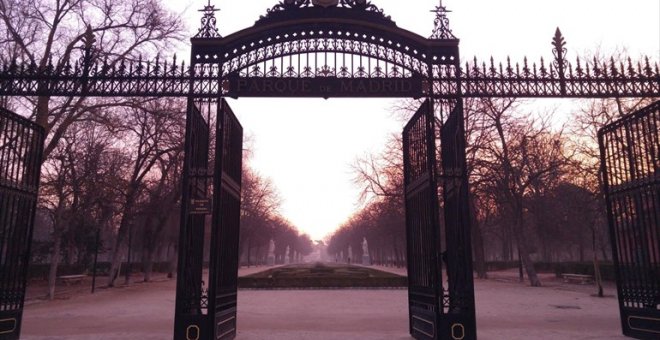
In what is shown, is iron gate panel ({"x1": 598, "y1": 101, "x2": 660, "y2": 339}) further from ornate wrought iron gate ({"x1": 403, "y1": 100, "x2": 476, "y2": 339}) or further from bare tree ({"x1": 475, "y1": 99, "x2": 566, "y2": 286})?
bare tree ({"x1": 475, "y1": 99, "x2": 566, "y2": 286})

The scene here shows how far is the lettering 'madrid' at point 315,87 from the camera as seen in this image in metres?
9.69

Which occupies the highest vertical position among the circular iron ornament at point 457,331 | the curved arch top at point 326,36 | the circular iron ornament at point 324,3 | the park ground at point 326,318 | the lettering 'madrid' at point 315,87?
the circular iron ornament at point 324,3

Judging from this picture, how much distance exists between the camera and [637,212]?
932 centimetres

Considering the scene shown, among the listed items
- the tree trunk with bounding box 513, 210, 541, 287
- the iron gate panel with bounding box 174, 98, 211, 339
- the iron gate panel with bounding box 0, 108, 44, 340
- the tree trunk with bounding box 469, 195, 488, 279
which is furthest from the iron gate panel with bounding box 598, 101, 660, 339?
the tree trunk with bounding box 469, 195, 488, 279

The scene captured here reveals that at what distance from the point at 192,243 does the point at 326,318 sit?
242 inches

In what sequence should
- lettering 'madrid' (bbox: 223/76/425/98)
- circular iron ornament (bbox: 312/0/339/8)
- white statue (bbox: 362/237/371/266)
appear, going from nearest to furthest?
lettering 'madrid' (bbox: 223/76/425/98), circular iron ornament (bbox: 312/0/339/8), white statue (bbox: 362/237/371/266)

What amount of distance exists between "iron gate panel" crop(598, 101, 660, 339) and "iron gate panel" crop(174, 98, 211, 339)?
8048 millimetres

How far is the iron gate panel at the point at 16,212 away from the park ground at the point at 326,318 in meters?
2.25

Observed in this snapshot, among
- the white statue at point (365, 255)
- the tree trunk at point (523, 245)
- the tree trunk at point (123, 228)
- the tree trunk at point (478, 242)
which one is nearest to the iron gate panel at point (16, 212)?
the tree trunk at point (123, 228)

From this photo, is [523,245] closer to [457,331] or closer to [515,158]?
[515,158]

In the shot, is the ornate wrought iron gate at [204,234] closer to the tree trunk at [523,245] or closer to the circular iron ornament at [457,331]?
the circular iron ornament at [457,331]

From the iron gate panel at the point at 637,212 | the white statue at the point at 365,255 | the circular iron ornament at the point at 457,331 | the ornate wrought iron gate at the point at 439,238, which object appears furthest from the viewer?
the white statue at the point at 365,255

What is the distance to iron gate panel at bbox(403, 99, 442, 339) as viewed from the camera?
9.07m

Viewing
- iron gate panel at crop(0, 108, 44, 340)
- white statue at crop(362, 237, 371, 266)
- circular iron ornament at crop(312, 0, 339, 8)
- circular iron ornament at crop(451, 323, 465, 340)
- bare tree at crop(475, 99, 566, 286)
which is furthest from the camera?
white statue at crop(362, 237, 371, 266)
